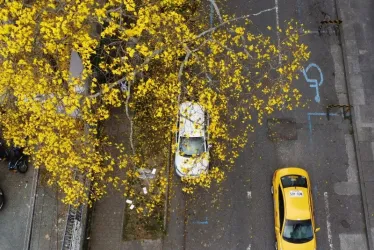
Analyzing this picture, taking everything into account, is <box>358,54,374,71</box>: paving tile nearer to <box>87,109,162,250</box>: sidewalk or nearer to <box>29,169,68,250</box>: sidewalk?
<box>87,109,162,250</box>: sidewalk

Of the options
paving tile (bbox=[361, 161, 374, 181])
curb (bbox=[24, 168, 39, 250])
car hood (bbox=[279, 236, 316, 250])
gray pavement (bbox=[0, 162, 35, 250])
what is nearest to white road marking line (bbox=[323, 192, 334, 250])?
car hood (bbox=[279, 236, 316, 250])

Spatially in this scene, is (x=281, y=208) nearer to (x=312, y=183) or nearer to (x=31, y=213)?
(x=312, y=183)

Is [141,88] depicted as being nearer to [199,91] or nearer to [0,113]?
[199,91]

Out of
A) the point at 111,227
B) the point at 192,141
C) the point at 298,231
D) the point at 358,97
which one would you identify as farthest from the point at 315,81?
the point at 111,227

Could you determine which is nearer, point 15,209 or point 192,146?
point 192,146

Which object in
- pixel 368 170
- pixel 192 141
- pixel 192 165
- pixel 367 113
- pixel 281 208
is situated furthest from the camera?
pixel 367 113

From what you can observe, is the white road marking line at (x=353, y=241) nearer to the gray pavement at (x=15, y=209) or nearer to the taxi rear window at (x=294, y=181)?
the taxi rear window at (x=294, y=181)

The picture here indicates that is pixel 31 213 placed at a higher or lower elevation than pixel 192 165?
lower
